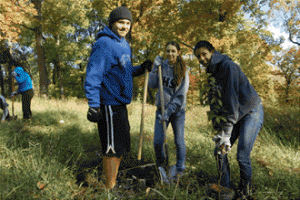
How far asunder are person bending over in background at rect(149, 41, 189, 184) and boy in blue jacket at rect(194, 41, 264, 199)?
19.7 inches

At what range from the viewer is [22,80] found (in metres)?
5.82

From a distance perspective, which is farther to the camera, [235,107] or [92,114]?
[235,107]

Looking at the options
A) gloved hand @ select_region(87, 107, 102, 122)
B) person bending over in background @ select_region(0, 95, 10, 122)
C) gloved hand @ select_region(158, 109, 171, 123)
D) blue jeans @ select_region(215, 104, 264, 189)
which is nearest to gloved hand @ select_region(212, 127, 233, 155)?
blue jeans @ select_region(215, 104, 264, 189)

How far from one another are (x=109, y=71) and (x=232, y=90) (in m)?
1.40

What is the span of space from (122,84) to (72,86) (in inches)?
1024

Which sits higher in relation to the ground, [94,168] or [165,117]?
[165,117]

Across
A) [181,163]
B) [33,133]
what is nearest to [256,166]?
[181,163]

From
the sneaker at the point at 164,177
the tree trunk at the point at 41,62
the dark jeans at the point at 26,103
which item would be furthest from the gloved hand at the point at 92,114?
the tree trunk at the point at 41,62

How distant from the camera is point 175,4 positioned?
893cm

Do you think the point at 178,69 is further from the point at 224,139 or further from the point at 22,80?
the point at 22,80

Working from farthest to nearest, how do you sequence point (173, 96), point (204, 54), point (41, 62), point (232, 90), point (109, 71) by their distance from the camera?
point (41, 62)
point (173, 96)
point (204, 54)
point (109, 71)
point (232, 90)

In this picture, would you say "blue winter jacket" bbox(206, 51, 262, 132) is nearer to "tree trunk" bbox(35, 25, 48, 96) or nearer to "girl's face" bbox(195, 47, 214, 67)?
"girl's face" bbox(195, 47, 214, 67)

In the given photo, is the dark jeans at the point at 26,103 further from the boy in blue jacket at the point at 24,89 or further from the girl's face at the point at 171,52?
the girl's face at the point at 171,52

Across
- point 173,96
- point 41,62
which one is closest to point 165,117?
point 173,96
